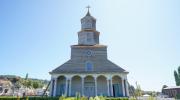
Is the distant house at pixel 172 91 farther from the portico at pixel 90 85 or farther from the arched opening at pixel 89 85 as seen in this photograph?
the arched opening at pixel 89 85

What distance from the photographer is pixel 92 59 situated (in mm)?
31172

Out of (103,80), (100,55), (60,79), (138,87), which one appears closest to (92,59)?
(100,55)

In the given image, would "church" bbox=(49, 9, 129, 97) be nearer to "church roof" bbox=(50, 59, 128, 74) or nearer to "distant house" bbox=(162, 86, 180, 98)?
"church roof" bbox=(50, 59, 128, 74)

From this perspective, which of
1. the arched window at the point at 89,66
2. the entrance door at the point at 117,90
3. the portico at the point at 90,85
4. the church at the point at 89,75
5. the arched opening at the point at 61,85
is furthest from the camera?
the arched window at the point at 89,66

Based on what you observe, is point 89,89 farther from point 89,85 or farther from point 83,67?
point 83,67

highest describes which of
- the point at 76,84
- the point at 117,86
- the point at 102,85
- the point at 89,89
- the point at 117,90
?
the point at 76,84

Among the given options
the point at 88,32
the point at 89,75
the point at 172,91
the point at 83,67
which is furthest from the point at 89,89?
the point at 172,91

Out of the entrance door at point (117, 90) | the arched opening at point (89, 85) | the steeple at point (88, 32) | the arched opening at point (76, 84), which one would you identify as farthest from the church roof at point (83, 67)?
the steeple at point (88, 32)

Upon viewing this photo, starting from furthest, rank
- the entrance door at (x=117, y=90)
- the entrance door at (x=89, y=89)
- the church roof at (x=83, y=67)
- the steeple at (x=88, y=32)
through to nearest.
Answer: the steeple at (x=88, y=32) < the entrance door at (x=117, y=90) < the entrance door at (x=89, y=89) < the church roof at (x=83, y=67)

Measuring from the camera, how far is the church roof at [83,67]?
29.4m

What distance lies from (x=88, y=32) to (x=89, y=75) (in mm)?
9123

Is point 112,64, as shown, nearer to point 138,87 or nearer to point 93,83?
point 93,83

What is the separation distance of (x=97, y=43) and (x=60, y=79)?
32.6 ft

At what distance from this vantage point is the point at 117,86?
1218 inches
